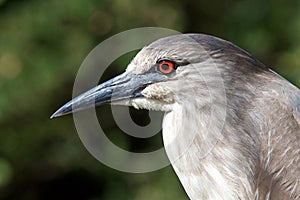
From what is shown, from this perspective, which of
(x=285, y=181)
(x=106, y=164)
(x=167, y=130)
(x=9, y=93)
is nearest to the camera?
(x=285, y=181)

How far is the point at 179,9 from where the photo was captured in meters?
5.27

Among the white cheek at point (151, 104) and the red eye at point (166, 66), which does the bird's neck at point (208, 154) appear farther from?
the red eye at point (166, 66)

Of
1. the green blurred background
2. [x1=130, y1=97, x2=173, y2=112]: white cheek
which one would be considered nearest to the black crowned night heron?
[x1=130, y1=97, x2=173, y2=112]: white cheek

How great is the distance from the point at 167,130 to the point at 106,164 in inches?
102

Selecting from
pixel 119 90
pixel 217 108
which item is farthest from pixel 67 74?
pixel 217 108

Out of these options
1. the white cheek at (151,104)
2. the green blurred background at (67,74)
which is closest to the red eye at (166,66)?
the white cheek at (151,104)

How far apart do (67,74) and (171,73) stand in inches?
97.6

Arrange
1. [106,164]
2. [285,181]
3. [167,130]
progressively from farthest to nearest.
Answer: [106,164] → [167,130] → [285,181]

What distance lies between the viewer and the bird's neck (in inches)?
95.1

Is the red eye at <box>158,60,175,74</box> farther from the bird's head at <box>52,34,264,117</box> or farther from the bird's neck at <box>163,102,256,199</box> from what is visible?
the bird's neck at <box>163,102,256,199</box>

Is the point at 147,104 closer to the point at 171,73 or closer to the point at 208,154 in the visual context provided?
the point at 171,73

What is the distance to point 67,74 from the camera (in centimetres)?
487

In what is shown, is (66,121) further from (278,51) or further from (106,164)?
(278,51)

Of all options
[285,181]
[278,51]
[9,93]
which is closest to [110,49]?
[9,93]
